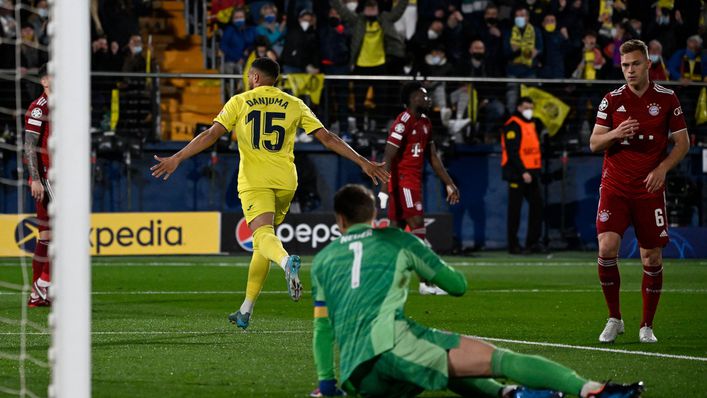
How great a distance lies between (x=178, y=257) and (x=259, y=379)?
12378 mm

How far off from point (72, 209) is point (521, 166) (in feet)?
51.8

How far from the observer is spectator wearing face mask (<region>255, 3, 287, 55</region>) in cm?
2175

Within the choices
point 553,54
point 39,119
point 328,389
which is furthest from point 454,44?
point 328,389

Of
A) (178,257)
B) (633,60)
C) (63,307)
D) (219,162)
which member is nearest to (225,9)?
(219,162)

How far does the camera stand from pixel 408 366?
18.5ft

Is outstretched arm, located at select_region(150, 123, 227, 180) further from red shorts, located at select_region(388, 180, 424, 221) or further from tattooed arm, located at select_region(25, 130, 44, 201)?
red shorts, located at select_region(388, 180, 424, 221)

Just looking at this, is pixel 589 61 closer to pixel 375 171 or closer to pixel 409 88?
pixel 409 88

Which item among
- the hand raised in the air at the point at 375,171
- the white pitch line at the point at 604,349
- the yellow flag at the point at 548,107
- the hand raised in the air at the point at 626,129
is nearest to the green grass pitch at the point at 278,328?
the white pitch line at the point at 604,349

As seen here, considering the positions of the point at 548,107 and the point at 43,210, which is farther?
the point at 548,107

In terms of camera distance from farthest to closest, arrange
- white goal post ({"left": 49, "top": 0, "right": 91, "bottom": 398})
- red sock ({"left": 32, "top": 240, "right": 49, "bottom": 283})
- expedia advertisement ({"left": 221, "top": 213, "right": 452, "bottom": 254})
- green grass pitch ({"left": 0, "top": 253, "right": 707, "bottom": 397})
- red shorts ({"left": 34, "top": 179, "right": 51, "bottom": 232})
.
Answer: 1. expedia advertisement ({"left": 221, "top": 213, "right": 452, "bottom": 254})
2. red sock ({"left": 32, "top": 240, "right": 49, "bottom": 283})
3. red shorts ({"left": 34, "top": 179, "right": 51, "bottom": 232})
4. green grass pitch ({"left": 0, "top": 253, "right": 707, "bottom": 397})
5. white goal post ({"left": 49, "top": 0, "right": 91, "bottom": 398})

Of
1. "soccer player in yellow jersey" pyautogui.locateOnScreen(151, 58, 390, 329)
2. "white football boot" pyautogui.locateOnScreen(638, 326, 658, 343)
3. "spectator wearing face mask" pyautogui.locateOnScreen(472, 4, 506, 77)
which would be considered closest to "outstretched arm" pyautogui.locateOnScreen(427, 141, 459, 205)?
"soccer player in yellow jersey" pyautogui.locateOnScreen(151, 58, 390, 329)

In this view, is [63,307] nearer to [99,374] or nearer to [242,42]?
[99,374]

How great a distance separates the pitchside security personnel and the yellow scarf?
1.34 m

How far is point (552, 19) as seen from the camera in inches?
874
